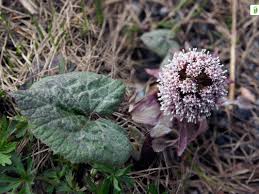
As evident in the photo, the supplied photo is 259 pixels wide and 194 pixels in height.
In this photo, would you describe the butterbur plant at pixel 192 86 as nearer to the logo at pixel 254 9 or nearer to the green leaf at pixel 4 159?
the green leaf at pixel 4 159

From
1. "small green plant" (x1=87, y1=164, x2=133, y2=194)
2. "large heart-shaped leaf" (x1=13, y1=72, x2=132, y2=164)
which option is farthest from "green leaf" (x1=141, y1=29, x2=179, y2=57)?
"small green plant" (x1=87, y1=164, x2=133, y2=194)

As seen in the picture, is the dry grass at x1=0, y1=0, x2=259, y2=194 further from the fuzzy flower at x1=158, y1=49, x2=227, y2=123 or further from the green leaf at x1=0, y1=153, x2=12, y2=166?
the fuzzy flower at x1=158, y1=49, x2=227, y2=123

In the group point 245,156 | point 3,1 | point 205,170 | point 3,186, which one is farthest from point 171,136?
point 3,1

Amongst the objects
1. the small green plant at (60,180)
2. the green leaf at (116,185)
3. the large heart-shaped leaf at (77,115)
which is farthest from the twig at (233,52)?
the small green plant at (60,180)

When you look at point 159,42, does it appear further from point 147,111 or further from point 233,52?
point 147,111

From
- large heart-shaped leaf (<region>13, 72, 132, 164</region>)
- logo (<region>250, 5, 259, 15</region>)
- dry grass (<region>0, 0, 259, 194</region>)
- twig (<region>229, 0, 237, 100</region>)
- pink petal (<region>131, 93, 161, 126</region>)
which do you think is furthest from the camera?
logo (<region>250, 5, 259, 15</region>)

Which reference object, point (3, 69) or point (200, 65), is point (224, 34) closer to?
point (200, 65)
